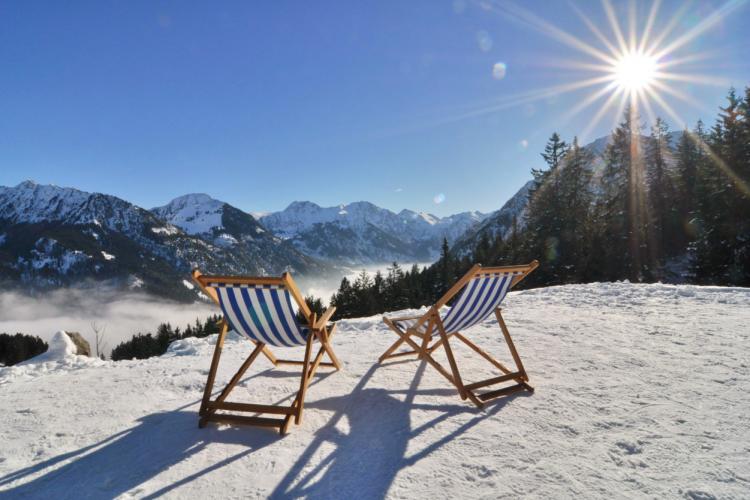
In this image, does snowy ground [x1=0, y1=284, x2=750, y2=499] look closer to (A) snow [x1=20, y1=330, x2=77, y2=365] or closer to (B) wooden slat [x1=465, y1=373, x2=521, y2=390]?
(B) wooden slat [x1=465, y1=373, x2=521, y2=390]

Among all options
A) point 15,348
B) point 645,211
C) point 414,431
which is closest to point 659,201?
point 645,211

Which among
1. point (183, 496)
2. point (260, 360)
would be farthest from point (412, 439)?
point (260, 360)

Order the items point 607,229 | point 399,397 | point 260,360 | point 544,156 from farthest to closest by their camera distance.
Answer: point 544,156 < point 607,229 < point 260,360 < point 399,397

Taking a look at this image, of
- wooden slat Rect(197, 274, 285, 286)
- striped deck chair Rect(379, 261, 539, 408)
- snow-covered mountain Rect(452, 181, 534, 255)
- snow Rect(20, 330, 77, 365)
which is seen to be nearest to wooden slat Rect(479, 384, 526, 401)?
striped deck chair Rect(379, 261, 539, 408)

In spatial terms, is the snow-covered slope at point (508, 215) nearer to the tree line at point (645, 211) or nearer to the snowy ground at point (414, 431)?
the tree line at point (645, 211)

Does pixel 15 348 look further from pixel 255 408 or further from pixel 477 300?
pixel 477 300

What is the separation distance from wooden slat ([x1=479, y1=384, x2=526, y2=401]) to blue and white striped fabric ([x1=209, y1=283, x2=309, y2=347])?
5.91ft

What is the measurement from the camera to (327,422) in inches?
126

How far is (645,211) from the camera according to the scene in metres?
25.2

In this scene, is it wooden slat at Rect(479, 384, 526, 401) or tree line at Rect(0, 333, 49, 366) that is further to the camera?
tree line at Rect(0, 333, 49, 366)

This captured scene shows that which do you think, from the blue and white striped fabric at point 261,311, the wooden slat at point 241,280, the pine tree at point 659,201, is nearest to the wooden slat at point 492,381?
the blue and white striped fabric at point 261,311

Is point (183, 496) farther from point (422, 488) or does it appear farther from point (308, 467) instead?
point (422, 488)

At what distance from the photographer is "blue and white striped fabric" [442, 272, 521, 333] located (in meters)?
3.60

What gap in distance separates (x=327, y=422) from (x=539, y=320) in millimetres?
4550
